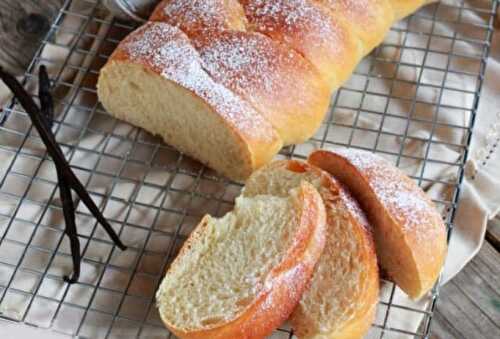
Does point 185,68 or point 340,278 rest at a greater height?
point 185,68

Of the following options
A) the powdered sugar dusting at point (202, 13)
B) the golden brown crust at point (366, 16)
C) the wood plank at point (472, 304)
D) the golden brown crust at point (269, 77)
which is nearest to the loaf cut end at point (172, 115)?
the golden brown crust at point (269, 77)

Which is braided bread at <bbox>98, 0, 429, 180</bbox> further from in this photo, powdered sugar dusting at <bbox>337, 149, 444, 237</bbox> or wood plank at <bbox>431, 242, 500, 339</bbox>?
wood plank at <bbox>431, 242, 500, 339</bbox>

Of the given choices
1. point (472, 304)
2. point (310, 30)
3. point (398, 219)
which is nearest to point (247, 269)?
point (398, 219)

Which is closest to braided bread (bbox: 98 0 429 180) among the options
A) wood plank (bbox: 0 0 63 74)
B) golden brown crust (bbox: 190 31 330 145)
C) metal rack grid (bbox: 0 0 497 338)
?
golden brown crust (bbox: 190 31 330 145)

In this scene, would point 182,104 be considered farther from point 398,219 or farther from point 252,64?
point 398,219

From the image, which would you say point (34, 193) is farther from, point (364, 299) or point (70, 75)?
point (364, 299)

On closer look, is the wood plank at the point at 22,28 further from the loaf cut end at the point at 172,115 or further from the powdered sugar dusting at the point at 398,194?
the powdered sugar dusting at the point at 398,194
